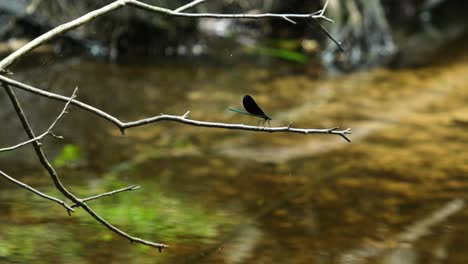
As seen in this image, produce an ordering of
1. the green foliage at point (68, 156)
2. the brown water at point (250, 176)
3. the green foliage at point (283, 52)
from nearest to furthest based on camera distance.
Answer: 1. the brown water at point (250, 176)
2. the green foliage at point (68, 156)
3. the green foliage at point (283, 52)

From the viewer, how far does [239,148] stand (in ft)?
11.3

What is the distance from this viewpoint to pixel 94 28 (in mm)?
6262

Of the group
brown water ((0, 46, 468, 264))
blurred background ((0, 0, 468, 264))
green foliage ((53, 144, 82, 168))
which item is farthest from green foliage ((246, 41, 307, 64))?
green foliage ((53, 144, 82, 168))

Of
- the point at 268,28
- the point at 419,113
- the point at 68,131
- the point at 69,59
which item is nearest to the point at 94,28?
the point at 69,59

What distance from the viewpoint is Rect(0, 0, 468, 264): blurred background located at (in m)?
2.24

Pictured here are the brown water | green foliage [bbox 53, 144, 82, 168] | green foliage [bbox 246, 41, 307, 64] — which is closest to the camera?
the brown water

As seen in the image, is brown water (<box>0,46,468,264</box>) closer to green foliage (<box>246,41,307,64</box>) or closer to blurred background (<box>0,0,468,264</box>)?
blurred background (<box>0,0,468,264</box>)

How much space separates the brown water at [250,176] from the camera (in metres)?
2.19

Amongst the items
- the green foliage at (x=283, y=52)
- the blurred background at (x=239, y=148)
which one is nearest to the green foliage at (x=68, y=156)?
the blurred background at (x=239, y=148)

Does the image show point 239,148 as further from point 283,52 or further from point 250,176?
point 283,52

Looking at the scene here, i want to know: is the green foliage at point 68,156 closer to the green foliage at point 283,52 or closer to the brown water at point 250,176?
the brown water at point 250,176

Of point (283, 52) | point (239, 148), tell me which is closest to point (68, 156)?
point (239, 148)

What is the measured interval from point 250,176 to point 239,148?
455 millimetres

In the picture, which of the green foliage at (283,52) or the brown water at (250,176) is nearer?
the brown water at (250,176)
